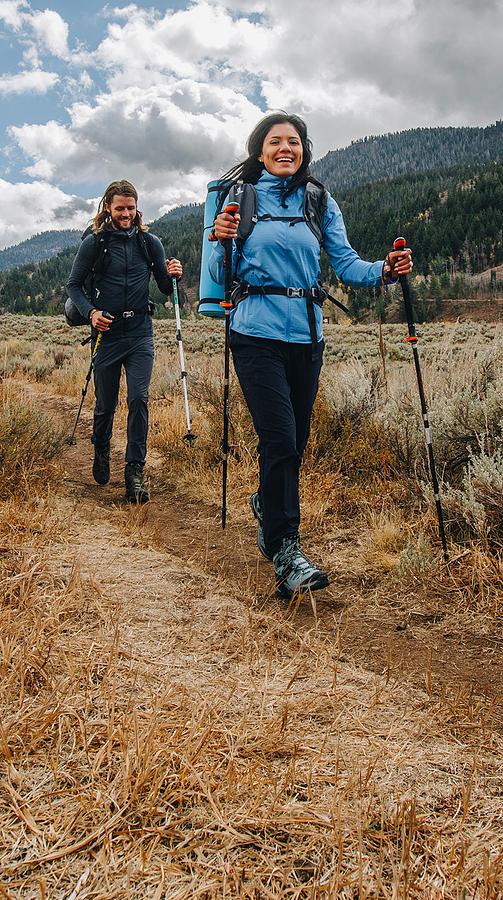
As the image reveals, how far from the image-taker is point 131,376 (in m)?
5.65

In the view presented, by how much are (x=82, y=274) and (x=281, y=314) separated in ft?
9.33

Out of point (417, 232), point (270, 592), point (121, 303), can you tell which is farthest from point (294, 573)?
point (417, 232)

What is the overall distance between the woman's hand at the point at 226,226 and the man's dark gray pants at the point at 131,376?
229 cm

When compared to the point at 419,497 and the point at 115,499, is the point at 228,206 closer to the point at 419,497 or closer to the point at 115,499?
the point at 419,497

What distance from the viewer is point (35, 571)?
311 centimetres

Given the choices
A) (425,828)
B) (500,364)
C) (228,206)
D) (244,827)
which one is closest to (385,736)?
(425,828)

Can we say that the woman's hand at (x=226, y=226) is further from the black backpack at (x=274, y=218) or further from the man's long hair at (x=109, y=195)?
the man's long hair at (x=109, y=195)

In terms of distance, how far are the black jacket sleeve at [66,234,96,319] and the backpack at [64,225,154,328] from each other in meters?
0.03

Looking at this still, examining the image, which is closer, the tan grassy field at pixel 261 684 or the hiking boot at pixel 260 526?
the tan grassy field at pixel 261 684

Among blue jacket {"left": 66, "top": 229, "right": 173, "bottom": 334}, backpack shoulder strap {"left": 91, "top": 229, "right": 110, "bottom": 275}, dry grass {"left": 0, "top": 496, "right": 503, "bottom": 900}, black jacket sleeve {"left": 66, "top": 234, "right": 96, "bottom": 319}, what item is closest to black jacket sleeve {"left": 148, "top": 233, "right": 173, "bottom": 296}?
blue jacket {"left": 66, "top": 229, "right": 173, "bottom": 334}

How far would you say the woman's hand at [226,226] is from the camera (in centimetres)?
349

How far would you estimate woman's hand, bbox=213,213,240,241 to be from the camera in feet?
11.4

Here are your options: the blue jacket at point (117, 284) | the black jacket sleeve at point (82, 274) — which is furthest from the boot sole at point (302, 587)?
the black jacket sleeve at point (82, 274)

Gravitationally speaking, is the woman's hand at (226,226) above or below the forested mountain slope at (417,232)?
below
